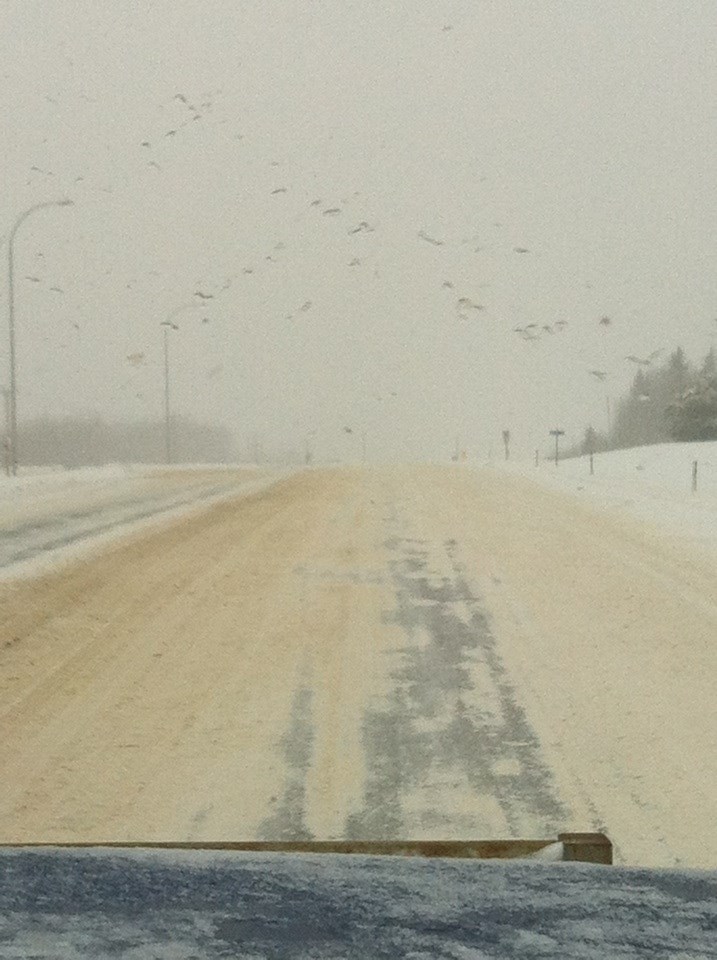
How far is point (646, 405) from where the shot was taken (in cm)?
11619

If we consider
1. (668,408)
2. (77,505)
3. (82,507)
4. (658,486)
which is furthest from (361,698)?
(668,408)

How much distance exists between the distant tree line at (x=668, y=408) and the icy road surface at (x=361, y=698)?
52.5m

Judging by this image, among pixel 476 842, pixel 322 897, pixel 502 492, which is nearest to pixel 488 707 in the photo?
pixel 476 842

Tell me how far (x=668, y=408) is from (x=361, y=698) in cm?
6194

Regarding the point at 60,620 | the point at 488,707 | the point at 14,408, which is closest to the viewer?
the point at 488,707

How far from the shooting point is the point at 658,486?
27500 millimetres

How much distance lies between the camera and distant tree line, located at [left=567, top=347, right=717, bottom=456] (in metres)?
62.8

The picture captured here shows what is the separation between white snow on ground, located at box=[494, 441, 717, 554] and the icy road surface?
199 inches

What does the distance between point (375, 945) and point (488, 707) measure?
15.0ft

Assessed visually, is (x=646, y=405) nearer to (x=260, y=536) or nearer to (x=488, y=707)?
A: (x=260, y=536)

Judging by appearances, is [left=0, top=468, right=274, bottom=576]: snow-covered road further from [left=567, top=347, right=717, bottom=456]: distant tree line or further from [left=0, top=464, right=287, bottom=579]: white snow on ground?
[left=567, top=347, right=717, bottom=456]: distant tree line

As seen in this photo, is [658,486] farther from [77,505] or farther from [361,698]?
[361,698]

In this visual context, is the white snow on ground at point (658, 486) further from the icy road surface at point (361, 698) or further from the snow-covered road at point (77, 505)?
the snow-covered road at point (77, 505)

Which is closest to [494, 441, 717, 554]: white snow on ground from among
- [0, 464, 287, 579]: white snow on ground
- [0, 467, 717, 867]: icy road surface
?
[0, 467, 717, 867]: icy road surface
